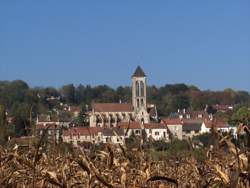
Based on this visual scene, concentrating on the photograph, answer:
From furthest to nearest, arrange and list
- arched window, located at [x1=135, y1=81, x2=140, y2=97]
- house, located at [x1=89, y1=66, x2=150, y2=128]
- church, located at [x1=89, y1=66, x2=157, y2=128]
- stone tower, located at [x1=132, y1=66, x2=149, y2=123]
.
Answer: arched window, located at [x1=135, y1=81, x2=140, y2=97] → stone tower, located at [x1=132, y1=66, x2=149, y2=123] → church, located at [x1=89, y1=66, x2=157, y2=128] → house, located at [x1=89, y1=66, x2=150, y2=128]

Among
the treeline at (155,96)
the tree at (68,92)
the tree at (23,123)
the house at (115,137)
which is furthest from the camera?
the tree at (68,92)

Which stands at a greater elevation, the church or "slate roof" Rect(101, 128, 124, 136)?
the church

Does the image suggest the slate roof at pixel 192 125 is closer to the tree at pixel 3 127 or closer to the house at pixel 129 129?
the house at pixel 129 129

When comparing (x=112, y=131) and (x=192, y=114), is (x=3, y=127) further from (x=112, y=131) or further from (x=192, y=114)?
(x=192, y=114)

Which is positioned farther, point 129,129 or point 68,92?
point 68,92

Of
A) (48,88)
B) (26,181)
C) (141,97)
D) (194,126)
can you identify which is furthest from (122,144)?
(48,88)

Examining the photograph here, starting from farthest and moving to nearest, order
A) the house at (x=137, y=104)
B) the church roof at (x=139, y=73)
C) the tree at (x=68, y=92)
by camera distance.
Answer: the tree at (x=68, y=92) → the church roof at (x=139, y=73) → the house at (x=137, y=104)

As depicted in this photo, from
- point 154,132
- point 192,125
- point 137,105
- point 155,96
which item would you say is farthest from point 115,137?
point 155,96

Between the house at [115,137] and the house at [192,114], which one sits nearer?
the house at [115,137]

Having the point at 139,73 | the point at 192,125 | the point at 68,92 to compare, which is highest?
the point at 139,73

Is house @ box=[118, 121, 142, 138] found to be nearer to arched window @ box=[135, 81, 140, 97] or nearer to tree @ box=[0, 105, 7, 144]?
tree @ box=[0, 105, 7, 144]

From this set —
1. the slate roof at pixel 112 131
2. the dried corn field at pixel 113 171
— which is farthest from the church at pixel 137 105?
the dried corn field at pixel 113 171

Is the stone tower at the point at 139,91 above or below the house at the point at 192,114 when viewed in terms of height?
above

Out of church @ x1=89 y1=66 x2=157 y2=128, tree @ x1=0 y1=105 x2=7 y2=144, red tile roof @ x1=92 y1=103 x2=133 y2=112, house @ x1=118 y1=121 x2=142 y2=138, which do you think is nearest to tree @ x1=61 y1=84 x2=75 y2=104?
church @ x1=89 y1=66 x2=157 y2=128
